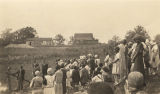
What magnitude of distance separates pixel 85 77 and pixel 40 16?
2.31 meters

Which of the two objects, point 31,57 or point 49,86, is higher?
point 31,57

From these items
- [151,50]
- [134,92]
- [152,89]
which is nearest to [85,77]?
[151,50]

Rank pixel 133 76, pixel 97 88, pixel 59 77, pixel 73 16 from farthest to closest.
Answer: pixel 73 16, pixel 59 77, pixel 133 76, pixel 97 88

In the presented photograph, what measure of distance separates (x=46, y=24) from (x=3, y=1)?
1.87 m

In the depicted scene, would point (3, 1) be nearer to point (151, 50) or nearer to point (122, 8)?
point (122, 8)

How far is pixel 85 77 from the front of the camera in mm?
7871

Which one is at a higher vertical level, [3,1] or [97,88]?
[3,1]

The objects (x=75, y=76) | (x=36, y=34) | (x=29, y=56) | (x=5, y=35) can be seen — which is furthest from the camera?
(x=36, y=34)

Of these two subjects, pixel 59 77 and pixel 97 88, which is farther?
pixel 59 77

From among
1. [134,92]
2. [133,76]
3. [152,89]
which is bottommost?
[152,89]

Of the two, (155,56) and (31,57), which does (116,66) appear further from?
(31,57)

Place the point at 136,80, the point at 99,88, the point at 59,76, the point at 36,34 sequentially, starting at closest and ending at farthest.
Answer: the point at 99,88 < the point at 136,80 < the point at 59,76 < the point at 36,34

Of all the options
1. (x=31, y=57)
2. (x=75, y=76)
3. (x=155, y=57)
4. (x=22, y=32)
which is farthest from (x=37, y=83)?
(x=22, y=32)

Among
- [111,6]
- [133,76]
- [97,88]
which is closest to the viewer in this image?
[97,88]
